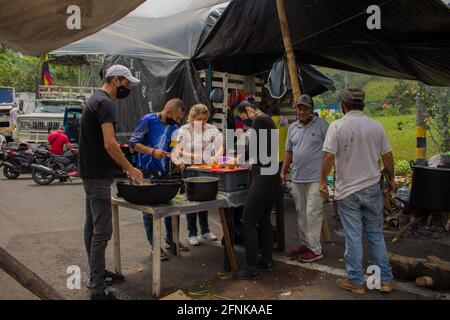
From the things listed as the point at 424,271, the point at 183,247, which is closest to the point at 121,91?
the point at 183,247

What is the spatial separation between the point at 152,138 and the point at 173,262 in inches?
60.7

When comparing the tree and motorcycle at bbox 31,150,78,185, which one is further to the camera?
the tree

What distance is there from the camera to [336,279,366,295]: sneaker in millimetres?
4137

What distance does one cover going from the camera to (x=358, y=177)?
4.12 metres

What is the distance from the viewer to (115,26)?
8211 mm

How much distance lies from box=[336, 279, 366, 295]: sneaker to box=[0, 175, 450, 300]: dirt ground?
6 centimetres

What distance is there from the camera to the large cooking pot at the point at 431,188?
595cm

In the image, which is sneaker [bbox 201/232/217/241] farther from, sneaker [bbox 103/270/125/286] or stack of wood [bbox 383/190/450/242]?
stack of wood [bbox 383/190/450/242]

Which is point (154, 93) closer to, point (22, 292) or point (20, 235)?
point (20, 235)

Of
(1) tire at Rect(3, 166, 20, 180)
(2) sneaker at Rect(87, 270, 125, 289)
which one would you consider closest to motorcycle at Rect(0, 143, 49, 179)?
(1) tire at Rect(3, 166, 20, 180)

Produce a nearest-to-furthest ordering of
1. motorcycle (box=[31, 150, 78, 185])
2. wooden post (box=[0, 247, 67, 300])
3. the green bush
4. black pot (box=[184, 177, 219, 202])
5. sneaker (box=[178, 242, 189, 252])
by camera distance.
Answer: wooden post (box=[0, 247, 67, 300]), black pot (box=[184, 177, 219, 202]), sneaker (box=[178, 242, 189, 252]), the green bush, motorcycle (box=[31, 150, 78, 185])

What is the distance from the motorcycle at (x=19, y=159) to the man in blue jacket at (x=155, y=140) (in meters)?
7.22

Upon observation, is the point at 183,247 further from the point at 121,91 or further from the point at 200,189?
the point at 121,91

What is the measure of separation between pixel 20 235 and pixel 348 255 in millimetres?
4685
